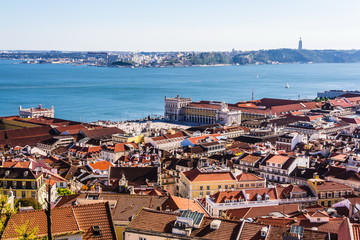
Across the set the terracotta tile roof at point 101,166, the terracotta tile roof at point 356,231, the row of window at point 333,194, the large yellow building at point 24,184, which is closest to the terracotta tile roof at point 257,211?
the row of window at point 333,194

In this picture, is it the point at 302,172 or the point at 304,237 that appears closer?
the point at 304,237

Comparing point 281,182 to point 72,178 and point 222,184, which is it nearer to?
point 222,184

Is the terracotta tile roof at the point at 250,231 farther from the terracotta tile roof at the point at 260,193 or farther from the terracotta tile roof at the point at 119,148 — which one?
the terracotta tile roof at the point at 119,148

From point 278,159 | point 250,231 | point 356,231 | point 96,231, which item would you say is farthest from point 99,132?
point 356,231

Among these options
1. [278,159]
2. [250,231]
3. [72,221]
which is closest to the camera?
[72,221]

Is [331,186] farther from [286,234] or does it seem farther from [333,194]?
[286,234]

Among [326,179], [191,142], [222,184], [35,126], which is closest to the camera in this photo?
[222,184]

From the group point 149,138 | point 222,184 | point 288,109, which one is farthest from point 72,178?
point 288,109
